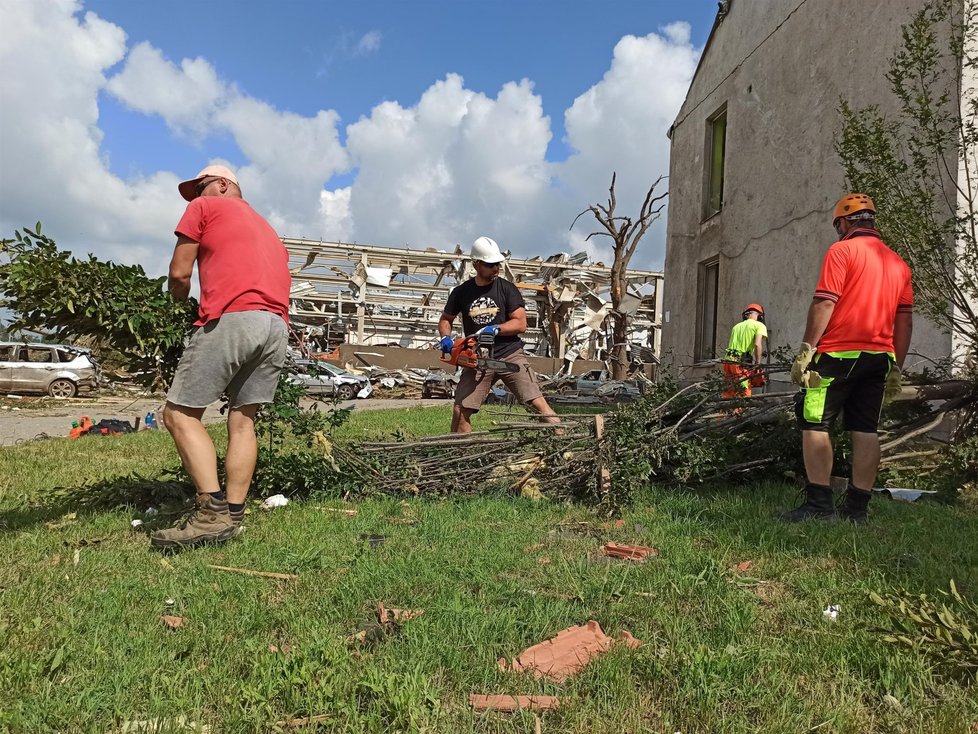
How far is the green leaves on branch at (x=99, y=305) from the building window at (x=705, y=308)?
1000cm

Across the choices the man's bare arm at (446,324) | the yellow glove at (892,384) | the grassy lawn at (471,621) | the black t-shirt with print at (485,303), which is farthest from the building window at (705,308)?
the grassy lawn at (471,621)

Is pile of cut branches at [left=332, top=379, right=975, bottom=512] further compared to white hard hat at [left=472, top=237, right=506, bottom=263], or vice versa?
white hard hat at [left=472, top=237, right=506, bottom=263]

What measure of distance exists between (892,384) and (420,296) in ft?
80.5

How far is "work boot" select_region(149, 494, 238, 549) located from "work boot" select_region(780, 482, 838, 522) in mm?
2835

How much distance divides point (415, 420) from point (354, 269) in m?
17.4

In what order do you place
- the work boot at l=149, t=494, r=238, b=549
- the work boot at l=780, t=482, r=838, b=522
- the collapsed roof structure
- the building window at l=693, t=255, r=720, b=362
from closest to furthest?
1. the work boot at l=149, t=494, r=238, b=549
2. the work boot at l=780, t=482, r=838, b=522
3. the building window at l=693, t=255, r=720, b=362
4. the collapsed roof structure

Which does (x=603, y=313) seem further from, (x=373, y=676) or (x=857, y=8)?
(x=373, y=676)

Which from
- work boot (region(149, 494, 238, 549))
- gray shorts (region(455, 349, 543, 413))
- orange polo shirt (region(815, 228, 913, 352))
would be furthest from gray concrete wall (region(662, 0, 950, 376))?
work boot (region(149, 494, 238, 549))

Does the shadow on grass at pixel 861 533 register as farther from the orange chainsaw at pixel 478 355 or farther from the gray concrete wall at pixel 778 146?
the gray concrete wall at pixel 778 146

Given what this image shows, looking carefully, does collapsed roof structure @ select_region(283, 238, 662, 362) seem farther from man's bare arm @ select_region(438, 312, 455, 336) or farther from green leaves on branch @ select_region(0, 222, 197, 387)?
green leaves on branch @ select_region(0, 222, 197, 387)

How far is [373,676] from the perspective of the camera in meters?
1.79

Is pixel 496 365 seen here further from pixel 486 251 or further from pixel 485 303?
pixel 486 251

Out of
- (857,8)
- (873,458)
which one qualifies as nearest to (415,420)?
(873,458)

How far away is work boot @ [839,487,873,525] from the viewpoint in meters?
3.37
